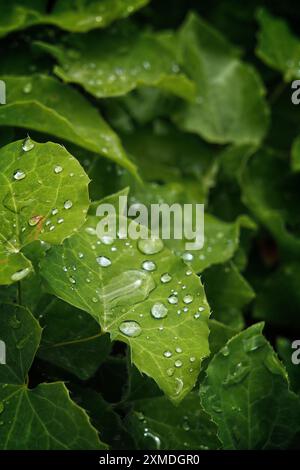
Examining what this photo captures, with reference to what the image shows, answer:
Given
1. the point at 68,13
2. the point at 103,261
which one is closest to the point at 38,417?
the point at 103,261

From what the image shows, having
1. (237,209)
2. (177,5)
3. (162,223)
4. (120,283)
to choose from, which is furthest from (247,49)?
(120,283)

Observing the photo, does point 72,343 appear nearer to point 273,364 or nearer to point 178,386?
point 178,386

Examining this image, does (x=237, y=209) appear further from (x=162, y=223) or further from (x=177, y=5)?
(x=177, y=5)

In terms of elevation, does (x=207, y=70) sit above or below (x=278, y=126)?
above

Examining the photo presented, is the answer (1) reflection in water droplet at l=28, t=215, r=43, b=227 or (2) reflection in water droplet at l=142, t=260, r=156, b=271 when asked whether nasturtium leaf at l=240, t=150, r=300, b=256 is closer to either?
(2) reflection in water droplet at l=142, t=260, r=156, b=271

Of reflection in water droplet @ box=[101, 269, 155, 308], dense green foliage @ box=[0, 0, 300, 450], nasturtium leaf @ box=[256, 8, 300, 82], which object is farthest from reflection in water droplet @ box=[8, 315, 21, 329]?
nasturtium leaf @ box=[256, 8, 300, 82]

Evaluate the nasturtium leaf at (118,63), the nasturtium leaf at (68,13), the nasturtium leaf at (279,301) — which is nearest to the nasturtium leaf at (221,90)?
the nasturtium leaf at (118,63)

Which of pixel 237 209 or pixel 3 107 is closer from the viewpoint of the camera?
pixel 3 107
